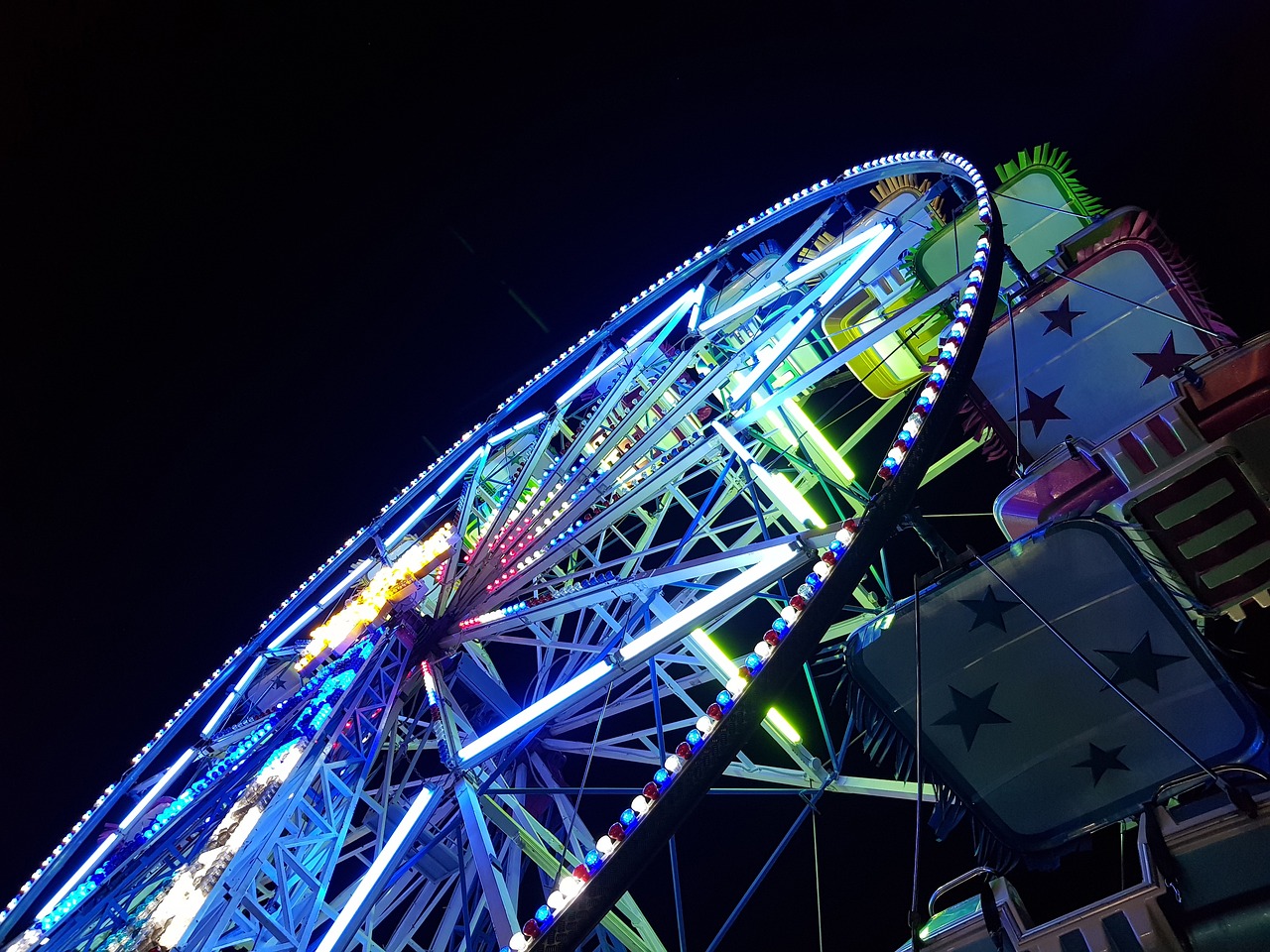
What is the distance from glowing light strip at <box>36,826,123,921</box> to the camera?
9.24 metres

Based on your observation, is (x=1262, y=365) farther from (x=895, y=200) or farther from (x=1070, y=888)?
(x=895, y=200)

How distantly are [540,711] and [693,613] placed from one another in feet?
4.47

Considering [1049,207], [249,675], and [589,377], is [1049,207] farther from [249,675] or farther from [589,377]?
[249,675]

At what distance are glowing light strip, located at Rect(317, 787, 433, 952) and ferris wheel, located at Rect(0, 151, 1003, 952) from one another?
0.07 feet

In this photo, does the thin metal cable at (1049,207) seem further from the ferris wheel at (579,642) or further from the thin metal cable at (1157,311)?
the thin metal cable at (1157,311)

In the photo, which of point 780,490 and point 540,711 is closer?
point 540,711

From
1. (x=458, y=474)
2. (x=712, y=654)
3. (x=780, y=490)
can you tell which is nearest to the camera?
(x=712, y=654)

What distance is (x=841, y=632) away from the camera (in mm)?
8469

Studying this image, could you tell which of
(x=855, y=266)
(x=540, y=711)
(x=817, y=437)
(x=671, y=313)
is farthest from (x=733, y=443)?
(x=671, y=313)

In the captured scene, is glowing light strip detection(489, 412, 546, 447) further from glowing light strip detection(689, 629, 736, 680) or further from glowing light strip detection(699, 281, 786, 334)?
glowing light strip detection(689, 629, 736, 680)

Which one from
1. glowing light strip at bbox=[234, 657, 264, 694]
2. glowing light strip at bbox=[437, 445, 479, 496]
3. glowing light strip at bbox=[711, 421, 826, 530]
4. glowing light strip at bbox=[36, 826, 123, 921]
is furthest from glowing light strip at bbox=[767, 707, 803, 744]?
glowing light strip at bbox=[36, 826, 123, 921]

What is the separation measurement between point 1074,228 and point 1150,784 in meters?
A: 5.73

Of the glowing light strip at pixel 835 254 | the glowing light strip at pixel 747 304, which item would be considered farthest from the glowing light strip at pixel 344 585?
the glowing light strip at pixel 835 254

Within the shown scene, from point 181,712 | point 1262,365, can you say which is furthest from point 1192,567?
point 181,712
